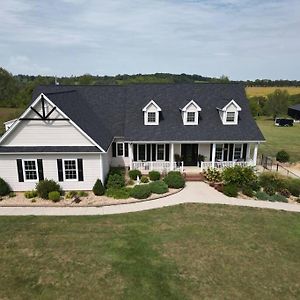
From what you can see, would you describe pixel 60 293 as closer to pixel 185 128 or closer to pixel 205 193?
pixel 205 193

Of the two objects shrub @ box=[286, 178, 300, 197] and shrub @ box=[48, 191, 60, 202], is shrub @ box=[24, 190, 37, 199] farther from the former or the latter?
shrub @ box=[286, 178, 300, 197]

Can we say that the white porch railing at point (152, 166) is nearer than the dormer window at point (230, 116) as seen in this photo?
Yes

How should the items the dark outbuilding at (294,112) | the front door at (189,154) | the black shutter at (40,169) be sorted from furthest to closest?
the dark outbuilding at (294,112) → the front door at (189,154) → the black shutter at (40,169)

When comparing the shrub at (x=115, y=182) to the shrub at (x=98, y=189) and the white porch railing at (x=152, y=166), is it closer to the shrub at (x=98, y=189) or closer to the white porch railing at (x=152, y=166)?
the shrub at (x=98, y=189)

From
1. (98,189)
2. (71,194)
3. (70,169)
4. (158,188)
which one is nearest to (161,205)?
(158,188)

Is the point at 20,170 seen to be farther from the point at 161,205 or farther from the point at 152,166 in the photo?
the point at 152,166

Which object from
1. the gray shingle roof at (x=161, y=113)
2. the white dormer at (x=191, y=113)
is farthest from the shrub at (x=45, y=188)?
the white dormer at (x=191, y=113)

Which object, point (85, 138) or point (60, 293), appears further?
point (85, 138)

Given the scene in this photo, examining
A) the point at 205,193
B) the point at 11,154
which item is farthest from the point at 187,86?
the point at 11,154
